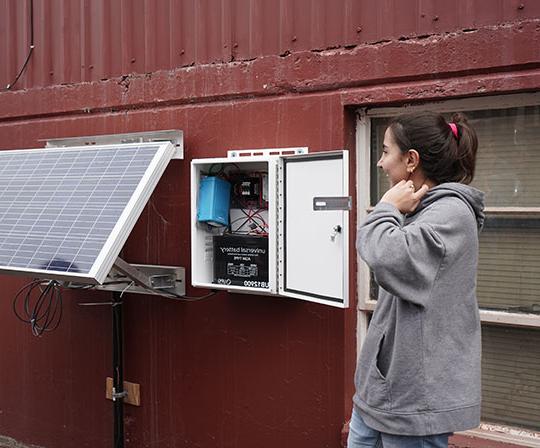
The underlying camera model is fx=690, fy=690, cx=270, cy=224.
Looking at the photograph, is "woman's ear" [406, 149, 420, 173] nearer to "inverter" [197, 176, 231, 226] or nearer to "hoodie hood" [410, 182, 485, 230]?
"hoodie hood" [410, 182, 485, 230]

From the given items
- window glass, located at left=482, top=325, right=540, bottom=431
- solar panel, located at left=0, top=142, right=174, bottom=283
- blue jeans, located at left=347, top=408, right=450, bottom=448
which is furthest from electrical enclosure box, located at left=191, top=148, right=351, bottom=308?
window glass, located at left=482, top=325, right=540, bottom=431

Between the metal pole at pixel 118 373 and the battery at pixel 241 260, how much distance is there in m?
0.72

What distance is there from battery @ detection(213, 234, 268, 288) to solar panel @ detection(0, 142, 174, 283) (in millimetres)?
571

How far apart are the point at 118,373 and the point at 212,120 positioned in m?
1.68

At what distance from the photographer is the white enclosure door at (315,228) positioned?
317 centimetres

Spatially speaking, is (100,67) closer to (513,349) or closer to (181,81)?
(181,81)

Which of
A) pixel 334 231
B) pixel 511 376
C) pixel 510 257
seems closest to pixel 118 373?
pixel 334 231

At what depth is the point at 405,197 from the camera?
7.84 ft

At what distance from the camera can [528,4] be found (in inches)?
126

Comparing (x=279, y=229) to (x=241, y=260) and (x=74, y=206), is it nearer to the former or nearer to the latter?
(x=241, y=260)

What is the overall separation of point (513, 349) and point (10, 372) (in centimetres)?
378

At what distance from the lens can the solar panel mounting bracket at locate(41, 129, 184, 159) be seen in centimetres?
430

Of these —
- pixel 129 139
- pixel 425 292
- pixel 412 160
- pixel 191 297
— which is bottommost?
pixel 191 297

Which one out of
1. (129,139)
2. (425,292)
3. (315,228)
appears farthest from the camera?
(129,139)
